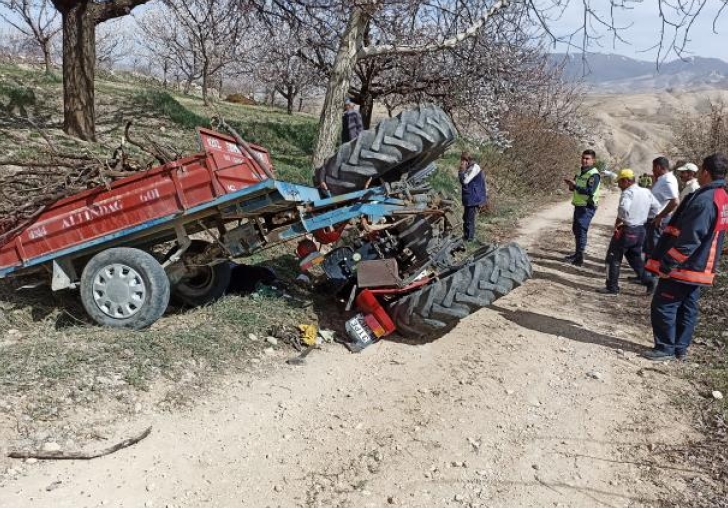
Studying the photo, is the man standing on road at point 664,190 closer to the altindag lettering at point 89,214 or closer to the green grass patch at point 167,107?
the altindag lettering at point 89,214

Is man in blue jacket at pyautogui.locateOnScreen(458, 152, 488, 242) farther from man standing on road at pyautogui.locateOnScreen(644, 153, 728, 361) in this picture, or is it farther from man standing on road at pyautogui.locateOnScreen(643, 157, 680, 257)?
man standing on road at pyautogui.locateOnScreen(644, 153, 728, 361)

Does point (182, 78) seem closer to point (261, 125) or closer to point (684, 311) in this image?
point (261, 125)

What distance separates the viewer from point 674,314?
5.25m

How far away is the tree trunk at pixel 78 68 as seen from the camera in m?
9.55

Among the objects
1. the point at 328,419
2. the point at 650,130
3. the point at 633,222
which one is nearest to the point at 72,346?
the point at 328,419

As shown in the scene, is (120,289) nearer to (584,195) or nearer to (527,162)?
(584,195)

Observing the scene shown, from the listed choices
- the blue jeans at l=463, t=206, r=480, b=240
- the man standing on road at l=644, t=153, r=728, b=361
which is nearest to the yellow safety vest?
the blue jeans at l=463, t=206, r=480, b=240

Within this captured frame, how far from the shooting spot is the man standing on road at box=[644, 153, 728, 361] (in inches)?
198

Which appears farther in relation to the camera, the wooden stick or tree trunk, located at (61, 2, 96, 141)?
tree trunk, located at (61, 2, 96, 141)

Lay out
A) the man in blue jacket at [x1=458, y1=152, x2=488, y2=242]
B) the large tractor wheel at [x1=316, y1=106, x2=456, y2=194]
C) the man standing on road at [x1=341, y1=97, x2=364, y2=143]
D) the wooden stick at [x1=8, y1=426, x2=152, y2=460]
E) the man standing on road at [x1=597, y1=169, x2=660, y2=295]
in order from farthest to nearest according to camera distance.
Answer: the man standing on road at [x1=341, y1=97, x2=364, y2=143], the man in blue jacket at [x1=458, y1=152, x2=488, y2=242], the man standing on road at [x1=597, y1=169, x2=660, y2=295], the large tractor wheel at [x1=316, y1=106, x2=456, y2=194], the wooden stick at [x1=8, y1=426, x2=152, y2=460]

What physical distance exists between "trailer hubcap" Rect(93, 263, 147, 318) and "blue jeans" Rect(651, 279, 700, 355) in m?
4.51

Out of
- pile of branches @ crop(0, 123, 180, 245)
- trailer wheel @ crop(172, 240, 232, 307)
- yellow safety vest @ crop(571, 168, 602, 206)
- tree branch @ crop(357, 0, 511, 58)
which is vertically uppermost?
tree branch @ crop(357, 0, 511, 58)

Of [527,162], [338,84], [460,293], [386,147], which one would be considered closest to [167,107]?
[338,84]

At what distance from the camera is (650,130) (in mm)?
47125
